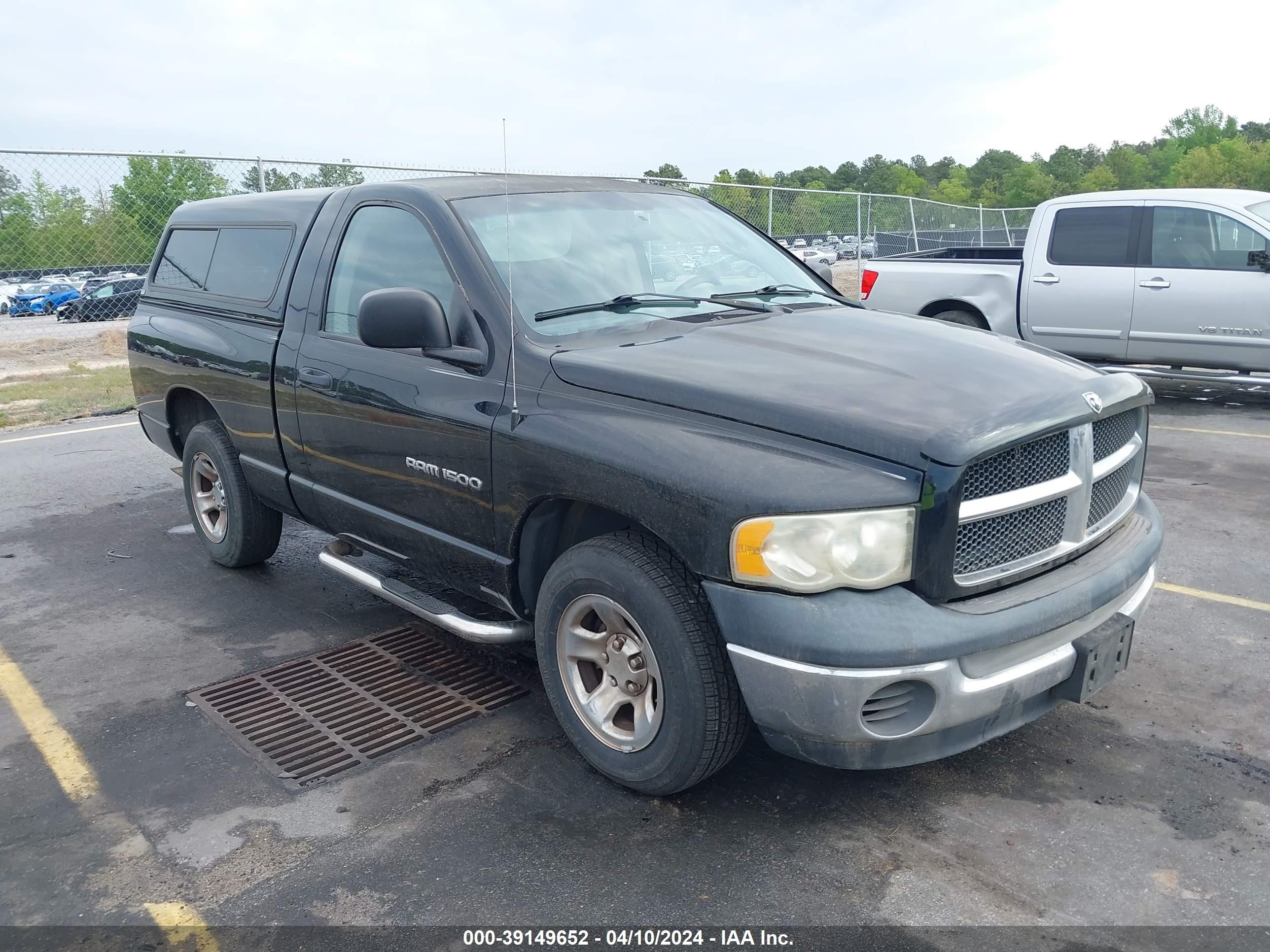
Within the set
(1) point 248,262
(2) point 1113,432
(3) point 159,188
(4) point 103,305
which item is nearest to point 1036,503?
(2) point 1113,432

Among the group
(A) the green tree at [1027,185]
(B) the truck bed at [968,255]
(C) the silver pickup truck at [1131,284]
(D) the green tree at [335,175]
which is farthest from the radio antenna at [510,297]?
(A) the green tree at [1027,185]

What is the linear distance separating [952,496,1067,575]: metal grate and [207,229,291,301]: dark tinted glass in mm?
3234

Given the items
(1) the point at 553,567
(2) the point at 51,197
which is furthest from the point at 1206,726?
(2) the point at 51,197

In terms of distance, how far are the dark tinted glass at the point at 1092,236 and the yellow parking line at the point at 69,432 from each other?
27.5 feet

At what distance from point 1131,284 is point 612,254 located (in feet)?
23.2

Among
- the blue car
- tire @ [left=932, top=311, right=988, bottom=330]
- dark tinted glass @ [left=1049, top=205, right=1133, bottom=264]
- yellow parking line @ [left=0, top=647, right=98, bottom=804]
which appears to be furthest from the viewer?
the blue car

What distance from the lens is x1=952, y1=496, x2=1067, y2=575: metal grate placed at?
2762 millimetres

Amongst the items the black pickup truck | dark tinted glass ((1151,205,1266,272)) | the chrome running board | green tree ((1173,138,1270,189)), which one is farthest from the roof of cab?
green tree ((1173,138,1270,189))

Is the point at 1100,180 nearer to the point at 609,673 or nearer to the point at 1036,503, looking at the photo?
the point at 1036,503

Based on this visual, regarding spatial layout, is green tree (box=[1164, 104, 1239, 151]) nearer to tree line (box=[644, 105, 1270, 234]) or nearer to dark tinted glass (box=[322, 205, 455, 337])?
tree line (box=[644, 105, 1270, 234])

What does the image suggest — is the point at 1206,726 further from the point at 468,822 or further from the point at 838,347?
the point at 468,822

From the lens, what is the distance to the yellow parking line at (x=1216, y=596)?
15.2 ft

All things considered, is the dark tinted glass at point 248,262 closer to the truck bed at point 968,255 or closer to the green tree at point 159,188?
the truck bed at point 968,255

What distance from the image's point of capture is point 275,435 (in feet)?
15.0
